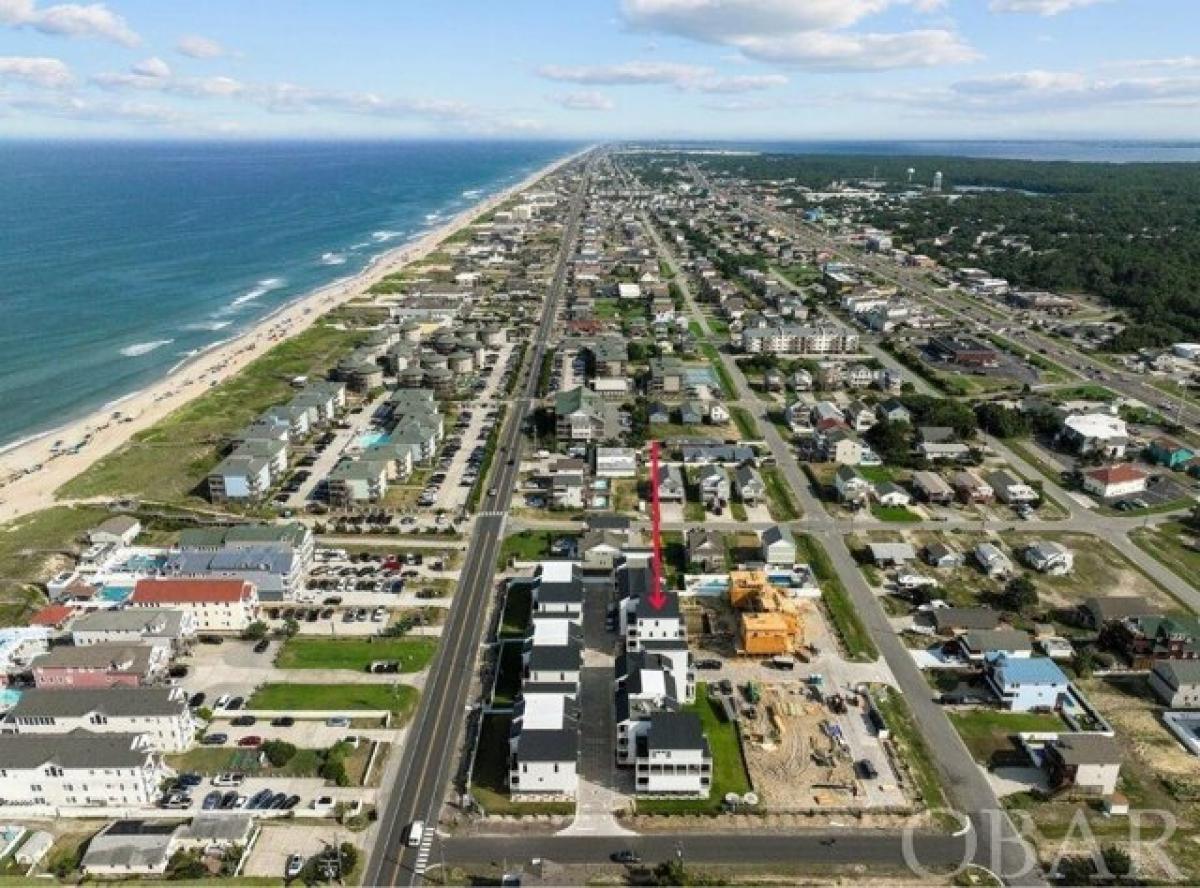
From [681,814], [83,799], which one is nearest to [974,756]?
[681,814]

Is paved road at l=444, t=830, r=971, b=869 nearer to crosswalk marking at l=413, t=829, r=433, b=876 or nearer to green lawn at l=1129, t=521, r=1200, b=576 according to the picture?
crosswalk marking at l=413, t=829, r=433, b=876

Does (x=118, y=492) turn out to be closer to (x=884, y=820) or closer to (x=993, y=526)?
(x=884, y=820)

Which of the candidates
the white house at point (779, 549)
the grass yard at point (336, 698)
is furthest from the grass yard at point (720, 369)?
the grass yard at point (336, 698)

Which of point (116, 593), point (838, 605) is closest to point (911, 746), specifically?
point (838, 605)

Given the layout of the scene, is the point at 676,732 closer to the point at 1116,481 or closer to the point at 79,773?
the point at 79,773

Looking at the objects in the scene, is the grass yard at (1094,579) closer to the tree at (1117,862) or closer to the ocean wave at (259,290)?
the tree at (1117,862)
